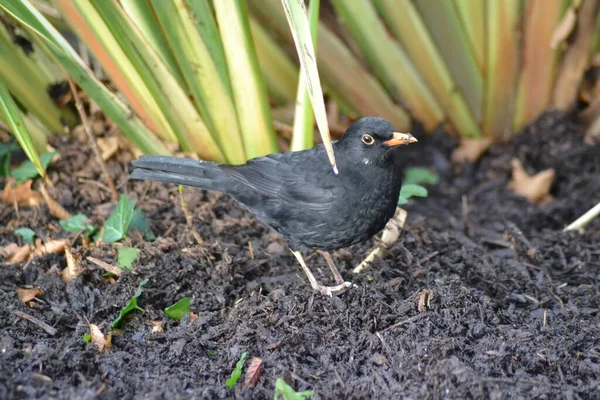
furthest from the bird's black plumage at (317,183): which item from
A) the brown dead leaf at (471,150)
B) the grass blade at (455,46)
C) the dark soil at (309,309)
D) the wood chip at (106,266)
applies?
the brown dead leaf at (471,150)

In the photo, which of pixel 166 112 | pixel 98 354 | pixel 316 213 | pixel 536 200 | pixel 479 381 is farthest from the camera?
pixel 536 200

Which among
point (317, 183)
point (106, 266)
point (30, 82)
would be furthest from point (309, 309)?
point (30, 82)

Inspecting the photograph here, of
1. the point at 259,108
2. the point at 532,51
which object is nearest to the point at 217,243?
the point at 259,108

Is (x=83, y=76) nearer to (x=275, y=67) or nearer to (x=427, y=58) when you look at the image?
(x=275, y=67)

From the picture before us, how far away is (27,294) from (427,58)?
2857mm

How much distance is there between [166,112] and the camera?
383 centimetres

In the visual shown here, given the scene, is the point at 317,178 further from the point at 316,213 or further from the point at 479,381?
the point at 479,381

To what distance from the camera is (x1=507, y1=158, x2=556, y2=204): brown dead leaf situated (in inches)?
177

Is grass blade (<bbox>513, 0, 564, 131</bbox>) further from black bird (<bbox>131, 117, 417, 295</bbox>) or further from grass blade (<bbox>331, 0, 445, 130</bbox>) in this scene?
black bird (<bbox>131, 117, 417, 295</bbox>)

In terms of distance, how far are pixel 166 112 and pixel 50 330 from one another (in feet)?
→ 4.59

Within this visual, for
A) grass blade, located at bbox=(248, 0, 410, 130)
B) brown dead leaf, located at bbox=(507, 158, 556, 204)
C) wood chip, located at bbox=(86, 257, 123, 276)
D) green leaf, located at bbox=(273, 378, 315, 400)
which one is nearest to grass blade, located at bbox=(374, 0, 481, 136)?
grass blade, located at bbox=(248, 0, 410, 130)

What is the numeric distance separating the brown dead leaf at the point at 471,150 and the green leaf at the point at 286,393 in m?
2.84

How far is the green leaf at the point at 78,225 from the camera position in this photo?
3.65m

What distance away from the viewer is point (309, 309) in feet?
9.84
